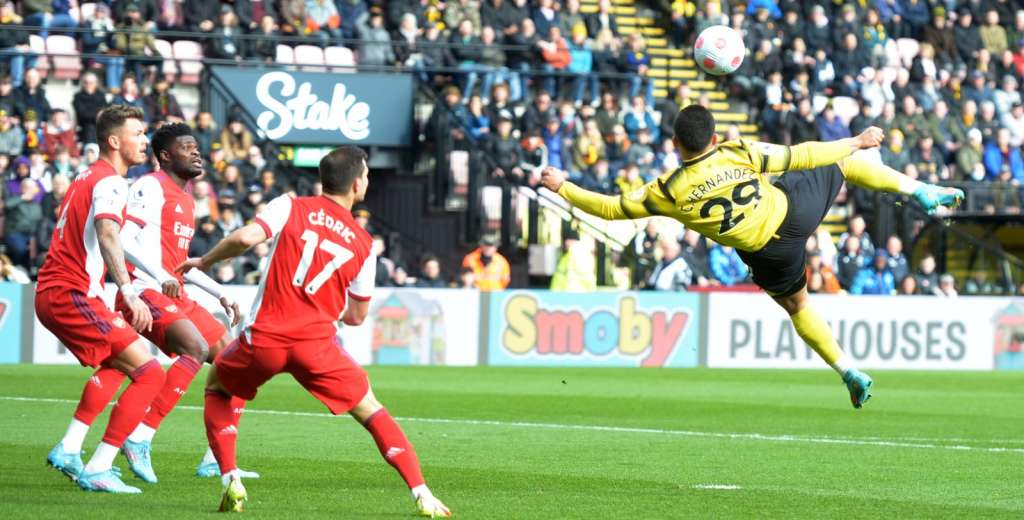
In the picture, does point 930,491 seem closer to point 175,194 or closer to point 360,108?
point 175,194

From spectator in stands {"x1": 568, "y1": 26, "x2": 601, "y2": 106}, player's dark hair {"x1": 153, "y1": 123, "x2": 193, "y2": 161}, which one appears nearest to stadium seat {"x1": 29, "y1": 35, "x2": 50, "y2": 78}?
spectator in stands {"x1": 568, "y1": 26, "x2": 601, "y2": 106}

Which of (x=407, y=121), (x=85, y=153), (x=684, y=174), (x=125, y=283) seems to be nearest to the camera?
(x=125, y=283)

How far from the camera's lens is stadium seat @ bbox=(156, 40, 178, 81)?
23.9 meters

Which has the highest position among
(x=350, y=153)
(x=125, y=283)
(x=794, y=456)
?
(x=350, y=153)

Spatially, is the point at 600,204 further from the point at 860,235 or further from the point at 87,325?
the point at 860,235

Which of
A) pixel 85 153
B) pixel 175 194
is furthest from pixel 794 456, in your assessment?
pixel 85 153

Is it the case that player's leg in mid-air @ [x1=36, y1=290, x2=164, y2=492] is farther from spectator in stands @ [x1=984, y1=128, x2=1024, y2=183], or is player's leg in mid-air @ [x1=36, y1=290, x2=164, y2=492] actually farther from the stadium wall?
spectator in stands @ [x1=984, y1=128, x2=1024, y2=183]

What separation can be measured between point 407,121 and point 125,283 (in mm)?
17438

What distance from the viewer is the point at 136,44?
2384cm

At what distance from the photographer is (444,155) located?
25250 millimetres

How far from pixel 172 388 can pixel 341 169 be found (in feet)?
7.79

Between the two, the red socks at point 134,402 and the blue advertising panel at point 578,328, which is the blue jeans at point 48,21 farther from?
the red socks at point 134,402

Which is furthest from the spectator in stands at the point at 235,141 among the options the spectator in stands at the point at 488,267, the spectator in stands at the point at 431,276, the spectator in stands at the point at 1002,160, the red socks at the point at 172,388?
the red socks at the point at 172,388

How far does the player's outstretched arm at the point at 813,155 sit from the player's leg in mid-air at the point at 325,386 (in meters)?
3.68
